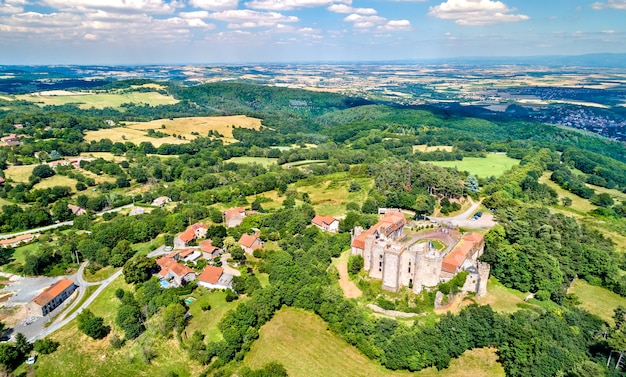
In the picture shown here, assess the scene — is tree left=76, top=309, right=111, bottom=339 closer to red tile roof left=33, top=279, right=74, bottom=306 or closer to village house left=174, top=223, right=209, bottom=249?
red tile roof left=33, top=279, right=74, bottom=306

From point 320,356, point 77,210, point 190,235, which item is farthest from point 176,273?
point 77,210

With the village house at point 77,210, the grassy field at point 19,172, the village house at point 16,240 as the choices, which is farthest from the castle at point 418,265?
the grassy field at point 19,172

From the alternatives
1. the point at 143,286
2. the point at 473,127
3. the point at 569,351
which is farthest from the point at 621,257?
the point at 473,127

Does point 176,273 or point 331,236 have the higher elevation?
point 331,236

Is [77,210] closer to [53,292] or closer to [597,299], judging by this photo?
[53,292]

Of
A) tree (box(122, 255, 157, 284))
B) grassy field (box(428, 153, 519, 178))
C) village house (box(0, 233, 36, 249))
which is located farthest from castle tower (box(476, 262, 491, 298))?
village house (box(0, 233, 36, 249))

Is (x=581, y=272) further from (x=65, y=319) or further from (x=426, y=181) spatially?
(x=65, y=319)
